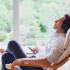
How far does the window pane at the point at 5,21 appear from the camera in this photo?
364cm

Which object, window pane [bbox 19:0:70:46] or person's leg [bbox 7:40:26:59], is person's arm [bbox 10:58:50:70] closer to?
person's leg [bbox 7:40:26:59]

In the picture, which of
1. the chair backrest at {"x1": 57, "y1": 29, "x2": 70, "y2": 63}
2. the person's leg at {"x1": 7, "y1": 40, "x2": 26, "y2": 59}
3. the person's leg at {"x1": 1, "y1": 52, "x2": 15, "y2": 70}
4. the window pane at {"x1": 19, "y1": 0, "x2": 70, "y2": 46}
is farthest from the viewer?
the window pane at {"x1": 19, "y1": 0, "x2": 70, "y2": 46}

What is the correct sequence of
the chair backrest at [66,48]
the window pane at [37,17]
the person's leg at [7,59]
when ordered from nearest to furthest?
the chair backrest at [66,48], the person's leg at [7,59], the window pane at [37,17]

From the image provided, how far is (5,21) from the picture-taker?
3.67 meters

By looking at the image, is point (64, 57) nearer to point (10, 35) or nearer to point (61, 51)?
point (61, 51)

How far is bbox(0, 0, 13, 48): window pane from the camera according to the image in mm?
3642

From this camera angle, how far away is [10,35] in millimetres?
3678

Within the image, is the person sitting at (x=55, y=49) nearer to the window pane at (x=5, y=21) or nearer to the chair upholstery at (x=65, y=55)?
the chair upholstery at (x=65, y=55)

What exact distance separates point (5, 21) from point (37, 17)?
60 centimetres

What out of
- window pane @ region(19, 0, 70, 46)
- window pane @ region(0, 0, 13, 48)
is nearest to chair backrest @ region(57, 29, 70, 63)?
window pane @ region(19, 0, 70, 46)

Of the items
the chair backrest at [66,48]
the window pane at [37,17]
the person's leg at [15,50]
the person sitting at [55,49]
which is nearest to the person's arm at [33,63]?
the person sitting at [55,49]

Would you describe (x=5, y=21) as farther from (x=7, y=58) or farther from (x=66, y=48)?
(x=66, y=48)

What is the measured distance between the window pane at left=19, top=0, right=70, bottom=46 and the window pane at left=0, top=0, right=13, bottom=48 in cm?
19

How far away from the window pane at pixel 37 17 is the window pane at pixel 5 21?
0.61 feet
